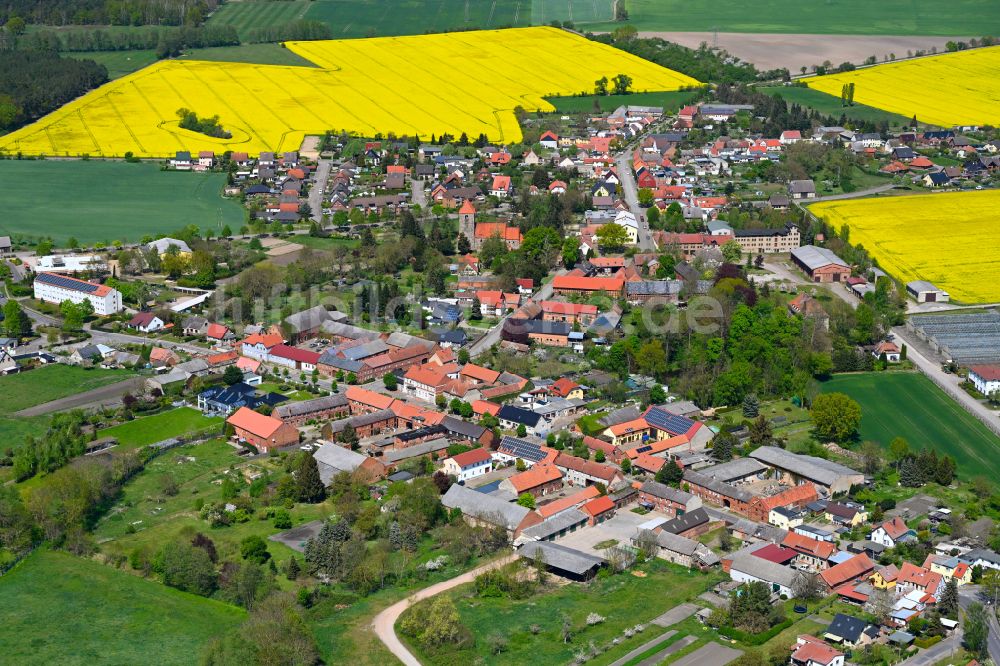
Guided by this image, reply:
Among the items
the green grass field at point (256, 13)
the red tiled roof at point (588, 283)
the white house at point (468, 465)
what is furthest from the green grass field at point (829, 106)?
the white house at point (468, 465)

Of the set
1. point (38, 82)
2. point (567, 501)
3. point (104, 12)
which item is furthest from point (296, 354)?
point (104, 12)

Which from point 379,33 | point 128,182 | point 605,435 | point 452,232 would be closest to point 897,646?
point 605,435

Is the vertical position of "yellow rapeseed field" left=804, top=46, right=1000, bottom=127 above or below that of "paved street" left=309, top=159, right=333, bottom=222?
above

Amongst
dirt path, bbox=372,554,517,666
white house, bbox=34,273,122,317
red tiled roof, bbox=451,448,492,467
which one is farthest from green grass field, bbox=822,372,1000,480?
white house, bbox=34,273,122,317

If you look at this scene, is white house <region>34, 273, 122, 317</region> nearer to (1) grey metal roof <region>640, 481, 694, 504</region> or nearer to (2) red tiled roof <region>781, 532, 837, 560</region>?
(1) grey metal roof <region>640, 481, 694, 504</region>

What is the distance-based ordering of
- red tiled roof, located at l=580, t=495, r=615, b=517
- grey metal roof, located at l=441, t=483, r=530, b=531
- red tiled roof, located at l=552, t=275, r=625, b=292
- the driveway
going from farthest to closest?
red tiled roof, located at l=552, t=275, r=625, b=292
red tiled roof, located at l=580, t=495, r=615, b=517
grey metal roof, located at l=441, t=483, r=530, b=531
the driveway

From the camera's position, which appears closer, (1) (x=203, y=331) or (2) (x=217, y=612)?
(2) (x=217, y=612)

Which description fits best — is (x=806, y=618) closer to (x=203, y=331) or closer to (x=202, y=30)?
(x=203, y=331)
